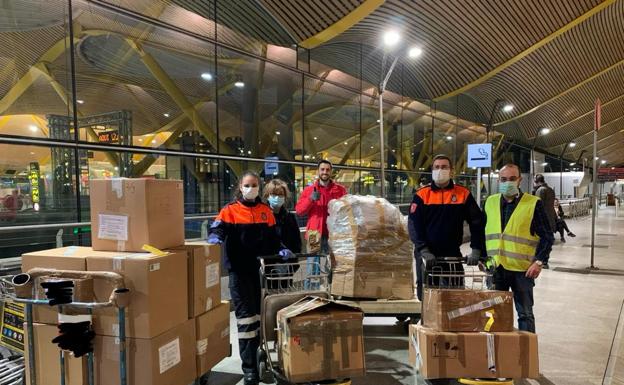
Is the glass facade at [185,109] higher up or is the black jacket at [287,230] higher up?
the glass facade at [185,109]

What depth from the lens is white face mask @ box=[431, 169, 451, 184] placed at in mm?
3374

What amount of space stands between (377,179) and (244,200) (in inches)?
371

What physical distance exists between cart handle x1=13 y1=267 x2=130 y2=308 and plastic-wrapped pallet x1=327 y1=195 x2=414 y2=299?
1.91 metres

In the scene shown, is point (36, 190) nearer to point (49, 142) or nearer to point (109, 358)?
point (49, 142)

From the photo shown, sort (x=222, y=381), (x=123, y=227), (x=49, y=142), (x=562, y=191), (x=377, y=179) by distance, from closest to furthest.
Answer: (x=123, y=227) → (x=222, y=381) → (x=49, y=142) → (x=377, y=179) → (x=562, y=191)

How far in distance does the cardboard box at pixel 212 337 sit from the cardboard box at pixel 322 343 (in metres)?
0.66

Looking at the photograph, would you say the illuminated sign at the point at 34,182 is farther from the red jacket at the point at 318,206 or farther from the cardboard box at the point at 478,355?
the cardboard box at the point at 478,355

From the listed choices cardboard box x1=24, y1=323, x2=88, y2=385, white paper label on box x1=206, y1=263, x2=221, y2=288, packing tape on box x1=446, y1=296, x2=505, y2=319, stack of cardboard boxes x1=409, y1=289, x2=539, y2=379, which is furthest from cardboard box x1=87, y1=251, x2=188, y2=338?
packing tape on box x1=446, y1=296, x2=505, y2=319

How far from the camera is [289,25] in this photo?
908 centimetres

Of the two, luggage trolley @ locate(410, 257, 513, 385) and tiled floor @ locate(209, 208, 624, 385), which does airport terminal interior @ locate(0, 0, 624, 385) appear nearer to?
tiled floor @ locate(209, 208, 624, 385)

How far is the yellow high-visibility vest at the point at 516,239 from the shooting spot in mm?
3221

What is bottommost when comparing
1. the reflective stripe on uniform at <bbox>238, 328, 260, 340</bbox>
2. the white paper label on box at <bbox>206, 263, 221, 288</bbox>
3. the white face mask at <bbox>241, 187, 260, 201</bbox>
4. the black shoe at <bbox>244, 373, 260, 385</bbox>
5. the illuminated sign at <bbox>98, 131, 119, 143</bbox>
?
the black shoe at <bbox>244, 373, 260, 385</bbox>

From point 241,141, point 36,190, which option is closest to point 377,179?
point 241,141

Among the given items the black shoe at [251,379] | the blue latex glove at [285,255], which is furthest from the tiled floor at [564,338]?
the blue latex glove at [285,255]
